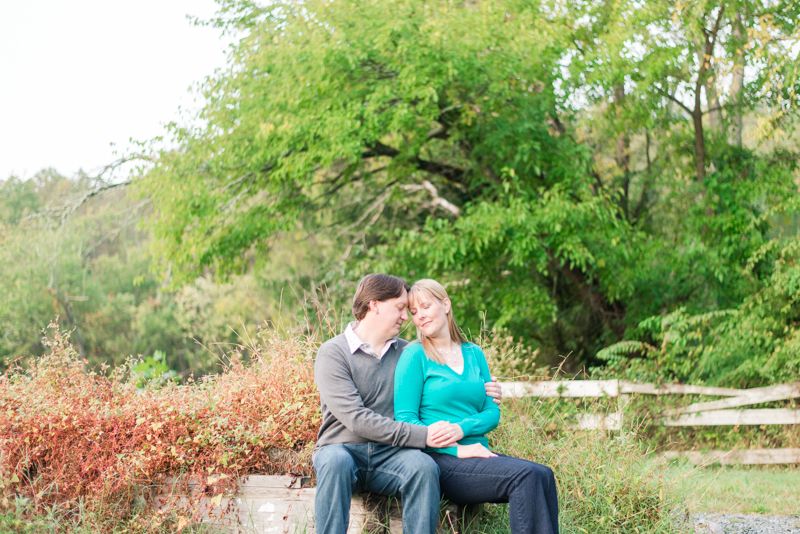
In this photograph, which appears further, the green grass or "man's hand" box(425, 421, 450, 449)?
the green grass

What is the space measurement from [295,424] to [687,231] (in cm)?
814

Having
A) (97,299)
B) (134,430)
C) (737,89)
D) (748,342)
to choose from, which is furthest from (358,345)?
(97,299)

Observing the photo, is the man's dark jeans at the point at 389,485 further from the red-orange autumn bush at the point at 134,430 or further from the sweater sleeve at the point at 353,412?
the red-orange autumn bush at the point at 134,430

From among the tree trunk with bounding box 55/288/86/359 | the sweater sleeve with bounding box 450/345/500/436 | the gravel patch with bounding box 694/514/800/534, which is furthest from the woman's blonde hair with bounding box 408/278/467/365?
the tree trunk with bounding box 55/288/86/359

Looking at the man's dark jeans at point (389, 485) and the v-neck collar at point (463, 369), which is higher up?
the v-neck collar at point (463, 369)

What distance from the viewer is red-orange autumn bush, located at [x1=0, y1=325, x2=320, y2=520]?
348cm

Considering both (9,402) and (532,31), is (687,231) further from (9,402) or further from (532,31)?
(9,402)

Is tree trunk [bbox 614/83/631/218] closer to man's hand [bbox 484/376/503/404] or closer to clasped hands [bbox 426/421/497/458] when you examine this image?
man's hand [bbox 484/376/503/404]

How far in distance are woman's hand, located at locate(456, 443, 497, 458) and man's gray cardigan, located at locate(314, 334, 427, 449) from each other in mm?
186

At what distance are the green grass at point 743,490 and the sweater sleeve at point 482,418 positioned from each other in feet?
4.11

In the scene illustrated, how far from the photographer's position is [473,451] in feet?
9.85

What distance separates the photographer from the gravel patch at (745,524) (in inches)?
156

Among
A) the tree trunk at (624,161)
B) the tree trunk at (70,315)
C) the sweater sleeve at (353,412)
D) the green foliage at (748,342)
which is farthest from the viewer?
the tree trunk at (70,315)

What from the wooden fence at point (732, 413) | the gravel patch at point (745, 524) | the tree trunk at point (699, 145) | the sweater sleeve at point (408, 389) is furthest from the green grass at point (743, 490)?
the tree trunk at point (699, 145)
